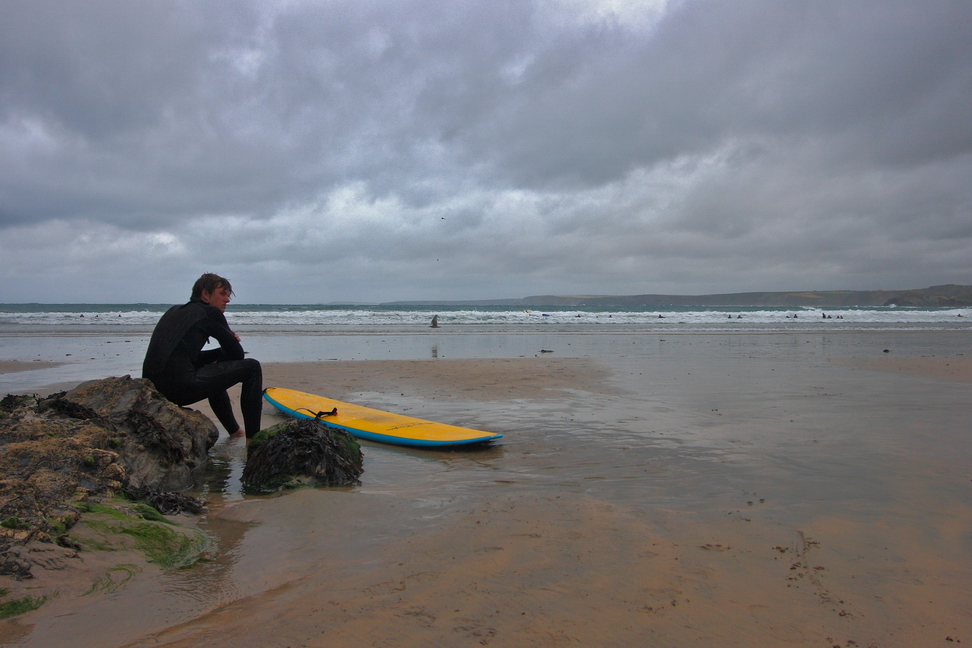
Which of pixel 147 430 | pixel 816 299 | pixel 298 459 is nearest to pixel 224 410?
pixel 147 430

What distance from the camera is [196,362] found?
15.6 feet

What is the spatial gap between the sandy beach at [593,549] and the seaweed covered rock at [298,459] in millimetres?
232

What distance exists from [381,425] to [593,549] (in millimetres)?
3270

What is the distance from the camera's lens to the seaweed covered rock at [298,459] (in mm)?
3766

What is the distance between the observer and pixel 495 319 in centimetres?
3644

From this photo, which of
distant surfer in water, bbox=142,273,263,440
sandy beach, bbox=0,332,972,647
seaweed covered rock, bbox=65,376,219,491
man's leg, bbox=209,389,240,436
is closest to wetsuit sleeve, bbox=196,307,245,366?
distant surfer in water, bbox=142,273,263,440

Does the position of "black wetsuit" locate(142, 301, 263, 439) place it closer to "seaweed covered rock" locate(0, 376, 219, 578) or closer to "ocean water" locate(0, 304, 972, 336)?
"seaweed covered rock" locate(0, 376, 219, 578)

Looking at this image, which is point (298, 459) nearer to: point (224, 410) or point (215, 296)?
point (224, 410)

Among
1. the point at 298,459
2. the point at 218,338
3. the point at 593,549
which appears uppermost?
the point at 218,338

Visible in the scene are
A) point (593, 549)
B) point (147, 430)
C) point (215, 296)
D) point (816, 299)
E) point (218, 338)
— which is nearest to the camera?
point (593, 549)

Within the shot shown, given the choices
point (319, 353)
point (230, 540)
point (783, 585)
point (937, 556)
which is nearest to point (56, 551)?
point (230, 540)

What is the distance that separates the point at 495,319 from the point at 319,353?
2242 cm

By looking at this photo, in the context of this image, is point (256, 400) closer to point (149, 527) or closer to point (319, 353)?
point (149, 527)

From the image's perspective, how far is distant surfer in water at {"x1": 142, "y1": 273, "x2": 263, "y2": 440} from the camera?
14.7ft
